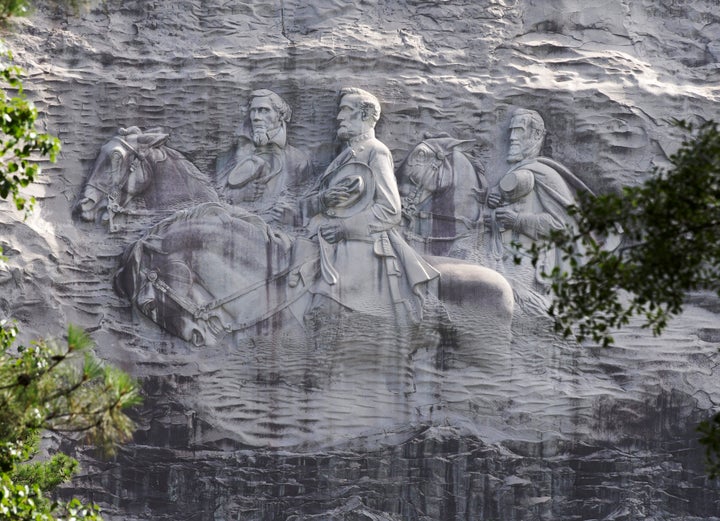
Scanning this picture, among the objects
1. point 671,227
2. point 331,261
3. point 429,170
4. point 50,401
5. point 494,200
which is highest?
point 671,227

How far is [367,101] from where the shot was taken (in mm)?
15375

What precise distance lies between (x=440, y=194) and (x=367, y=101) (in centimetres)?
107

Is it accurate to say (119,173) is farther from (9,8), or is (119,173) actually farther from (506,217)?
(9,8)

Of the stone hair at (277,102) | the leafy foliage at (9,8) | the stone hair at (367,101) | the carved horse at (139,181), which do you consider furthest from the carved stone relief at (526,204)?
the leafy foliage at (9,8)

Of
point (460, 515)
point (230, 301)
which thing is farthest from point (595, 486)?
point (230, 301)

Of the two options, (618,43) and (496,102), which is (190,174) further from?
(618,43)

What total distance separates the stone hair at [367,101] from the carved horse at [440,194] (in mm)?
489

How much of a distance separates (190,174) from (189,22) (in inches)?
57.7

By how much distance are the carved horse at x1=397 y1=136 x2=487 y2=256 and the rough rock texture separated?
7.7 inches

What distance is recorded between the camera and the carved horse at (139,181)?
1528 centimetres

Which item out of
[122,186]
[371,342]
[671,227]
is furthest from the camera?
[122,186]

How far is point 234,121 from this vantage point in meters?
15.6

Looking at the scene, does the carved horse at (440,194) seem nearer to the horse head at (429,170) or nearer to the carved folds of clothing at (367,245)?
the horse head at (429,170)

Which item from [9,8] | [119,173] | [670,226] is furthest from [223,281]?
[670,226]
